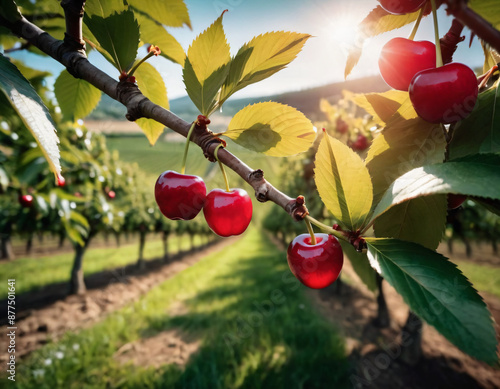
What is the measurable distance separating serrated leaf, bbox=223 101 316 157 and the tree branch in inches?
2.2

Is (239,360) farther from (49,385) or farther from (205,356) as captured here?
(49,385)

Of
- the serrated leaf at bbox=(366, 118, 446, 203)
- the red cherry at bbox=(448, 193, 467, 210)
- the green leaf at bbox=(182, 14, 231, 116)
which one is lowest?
the red cherry at bbox=(448, 193, 467, 210)

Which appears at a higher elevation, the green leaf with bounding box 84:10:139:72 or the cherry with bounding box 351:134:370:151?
the cherry with bounding box 351:134:370:151

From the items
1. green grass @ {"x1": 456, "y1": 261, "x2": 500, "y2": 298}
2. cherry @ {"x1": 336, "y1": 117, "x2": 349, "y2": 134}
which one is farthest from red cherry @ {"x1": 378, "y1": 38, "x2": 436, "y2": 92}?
green grass @ {"x1": 456, "y1": 261, "x2": 500, "y2": 298}

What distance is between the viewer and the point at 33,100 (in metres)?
0.37

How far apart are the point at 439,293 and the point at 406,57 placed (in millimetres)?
369

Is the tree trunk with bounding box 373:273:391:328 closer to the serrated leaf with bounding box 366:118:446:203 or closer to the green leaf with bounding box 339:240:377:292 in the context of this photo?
the green leaf with bounding box 339:240:377:292

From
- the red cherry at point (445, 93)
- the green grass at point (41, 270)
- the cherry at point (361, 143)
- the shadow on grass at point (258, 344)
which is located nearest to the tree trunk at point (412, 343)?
the shadow on grass at point (258, 344)

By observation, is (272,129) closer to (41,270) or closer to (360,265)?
(360,265)

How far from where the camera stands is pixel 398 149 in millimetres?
464

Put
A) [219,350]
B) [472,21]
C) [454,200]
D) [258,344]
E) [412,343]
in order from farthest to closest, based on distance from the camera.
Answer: [258,344] < [219,350] < [412,343] < [454,200] < [472,21]

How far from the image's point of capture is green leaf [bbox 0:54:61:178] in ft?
1.01

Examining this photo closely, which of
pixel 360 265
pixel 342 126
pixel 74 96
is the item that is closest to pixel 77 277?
pixel 342 126

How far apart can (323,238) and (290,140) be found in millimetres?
173
